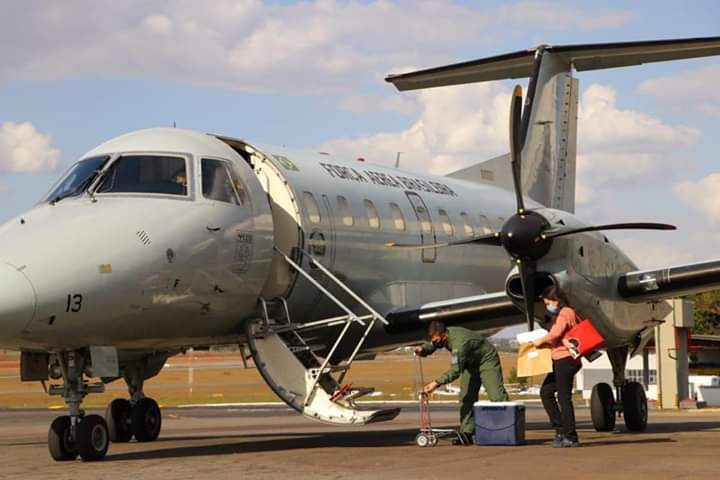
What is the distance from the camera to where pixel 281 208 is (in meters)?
14.6

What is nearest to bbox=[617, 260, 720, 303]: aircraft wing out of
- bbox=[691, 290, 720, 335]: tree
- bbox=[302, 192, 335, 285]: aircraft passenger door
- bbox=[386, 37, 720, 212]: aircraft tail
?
bbox=[302, 192, 335, 285]: aircraft passenger door

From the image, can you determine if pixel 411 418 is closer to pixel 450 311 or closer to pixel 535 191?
pixel 535 191

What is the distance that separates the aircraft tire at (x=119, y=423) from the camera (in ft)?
51.8

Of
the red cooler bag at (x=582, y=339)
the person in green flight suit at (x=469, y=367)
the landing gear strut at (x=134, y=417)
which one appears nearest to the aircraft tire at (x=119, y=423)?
the landing gear strut at (x=134, y=417)

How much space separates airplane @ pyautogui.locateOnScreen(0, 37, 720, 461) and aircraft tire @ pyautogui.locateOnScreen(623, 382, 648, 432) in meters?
0.03

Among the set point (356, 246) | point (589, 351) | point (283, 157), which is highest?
point (283, 157)

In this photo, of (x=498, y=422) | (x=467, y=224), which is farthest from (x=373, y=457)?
(x=467, y=224)

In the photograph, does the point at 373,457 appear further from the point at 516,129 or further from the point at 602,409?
the point at 602,409

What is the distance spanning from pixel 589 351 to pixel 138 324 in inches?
190

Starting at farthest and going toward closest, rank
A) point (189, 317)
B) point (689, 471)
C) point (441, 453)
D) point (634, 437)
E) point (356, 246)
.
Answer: point (356, 246), point (634, 437), point (189, 317), point (441, 453), point (689, 471)

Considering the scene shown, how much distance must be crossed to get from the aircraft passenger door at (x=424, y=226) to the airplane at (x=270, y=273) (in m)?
0.03

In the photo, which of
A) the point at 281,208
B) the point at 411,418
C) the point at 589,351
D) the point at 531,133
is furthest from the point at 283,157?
the point at 411,418

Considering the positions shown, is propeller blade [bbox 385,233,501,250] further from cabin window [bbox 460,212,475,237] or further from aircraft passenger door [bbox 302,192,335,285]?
cabin window [bbox 460,212,475,237]

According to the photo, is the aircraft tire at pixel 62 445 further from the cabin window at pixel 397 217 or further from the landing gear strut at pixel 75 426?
the cabin window at pixel 397 217
